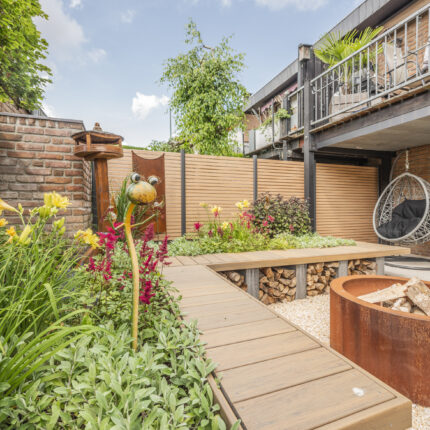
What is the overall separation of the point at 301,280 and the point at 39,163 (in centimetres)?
296

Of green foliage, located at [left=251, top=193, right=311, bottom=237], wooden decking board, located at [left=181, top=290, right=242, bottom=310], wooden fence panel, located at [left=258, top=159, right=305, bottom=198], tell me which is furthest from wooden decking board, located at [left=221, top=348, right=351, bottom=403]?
wooden fence panel, located at [left=258, top=159, right=305, bottom=198]

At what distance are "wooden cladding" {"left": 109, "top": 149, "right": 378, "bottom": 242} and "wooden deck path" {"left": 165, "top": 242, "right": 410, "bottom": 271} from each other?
5.18 ft

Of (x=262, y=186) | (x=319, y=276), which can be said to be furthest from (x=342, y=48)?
(x=319, y=276)

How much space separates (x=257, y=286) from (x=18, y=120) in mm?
2771

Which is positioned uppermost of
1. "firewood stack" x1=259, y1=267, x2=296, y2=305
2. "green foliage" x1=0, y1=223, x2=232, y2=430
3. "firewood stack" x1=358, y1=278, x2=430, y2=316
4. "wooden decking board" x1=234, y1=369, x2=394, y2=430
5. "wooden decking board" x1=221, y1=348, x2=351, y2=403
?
"green foliage" x1=0, y1=223, x2=232, y2=430

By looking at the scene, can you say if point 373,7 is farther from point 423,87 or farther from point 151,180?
point 151,180

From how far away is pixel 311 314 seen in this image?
2.71 meters

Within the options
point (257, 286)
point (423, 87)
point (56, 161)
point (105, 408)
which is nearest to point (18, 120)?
point (56, 161)

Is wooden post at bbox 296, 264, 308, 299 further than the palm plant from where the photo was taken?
No

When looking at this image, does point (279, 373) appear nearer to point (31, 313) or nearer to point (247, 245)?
point (31, 313)

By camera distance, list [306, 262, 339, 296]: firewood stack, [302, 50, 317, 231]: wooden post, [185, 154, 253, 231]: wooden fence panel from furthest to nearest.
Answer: [302, 50, 317, 231]: wooden post → [185, 154, 253, 231]: wooden fence panel → [306, 262, 339, 296]: firewood stack

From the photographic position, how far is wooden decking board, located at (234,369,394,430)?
28.8 inches

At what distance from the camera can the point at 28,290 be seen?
79 centimetres

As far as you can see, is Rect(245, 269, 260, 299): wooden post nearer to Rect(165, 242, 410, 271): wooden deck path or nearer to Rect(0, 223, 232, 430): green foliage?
Rect(165, 242, 410, 271): wooden deck path
